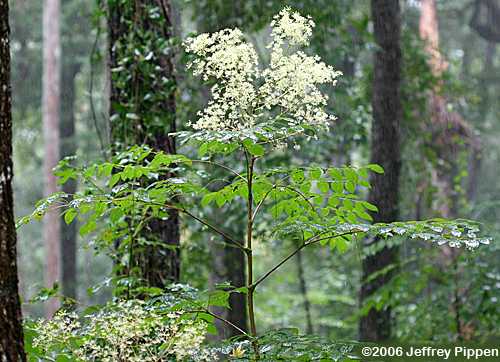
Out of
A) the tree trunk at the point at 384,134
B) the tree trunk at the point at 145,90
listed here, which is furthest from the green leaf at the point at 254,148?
the tree trunk at the point at 384,134

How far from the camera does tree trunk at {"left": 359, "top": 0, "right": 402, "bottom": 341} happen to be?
676cm

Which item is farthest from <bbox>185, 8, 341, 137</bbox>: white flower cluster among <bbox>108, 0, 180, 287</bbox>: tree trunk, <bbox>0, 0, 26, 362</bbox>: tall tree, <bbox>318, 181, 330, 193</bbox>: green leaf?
<bbox>108, 0, 180, 287</bbox>: tree trunk

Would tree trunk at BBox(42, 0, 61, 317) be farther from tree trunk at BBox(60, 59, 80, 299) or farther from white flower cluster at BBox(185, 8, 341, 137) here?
white flower cluster at BBox(185, 8, 341, 137)

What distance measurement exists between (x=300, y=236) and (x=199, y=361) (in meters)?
0.68

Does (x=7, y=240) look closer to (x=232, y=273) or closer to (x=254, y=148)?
(x=254, y=148)

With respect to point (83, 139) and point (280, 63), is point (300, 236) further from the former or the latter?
point (83, 139)

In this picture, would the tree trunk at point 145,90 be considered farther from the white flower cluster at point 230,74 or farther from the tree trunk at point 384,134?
the tree trunk at point 384,134

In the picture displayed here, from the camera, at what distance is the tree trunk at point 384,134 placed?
266 inches

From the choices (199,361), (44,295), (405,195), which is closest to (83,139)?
(405,195)

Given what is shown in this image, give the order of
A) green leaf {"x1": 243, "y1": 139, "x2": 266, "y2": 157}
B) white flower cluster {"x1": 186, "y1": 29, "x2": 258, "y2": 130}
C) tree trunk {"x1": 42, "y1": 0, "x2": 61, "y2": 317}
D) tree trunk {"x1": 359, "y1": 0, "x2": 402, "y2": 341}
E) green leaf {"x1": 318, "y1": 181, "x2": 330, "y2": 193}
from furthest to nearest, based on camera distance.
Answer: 1. tree trunk {"x1": 42, "y1": 0, "x2": 61, "y2": 317}
2. tree trunk {"x1": 359, "y1": 0, "x2": 402, "y2": 341}
3. green leaf {"x1": 318, "y1": 181, "x2": 330, "y2": 193}
4. white flower cluster {"x1": 186, "y1": 29, "x2": 258, "y2": 130}
5. green leaf {"x1": 243, "y1": 139, "x2": 266, "y2": 157}

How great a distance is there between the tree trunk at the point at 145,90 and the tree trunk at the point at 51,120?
9.54 meters

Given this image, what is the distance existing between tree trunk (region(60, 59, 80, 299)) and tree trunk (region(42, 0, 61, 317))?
1.00m

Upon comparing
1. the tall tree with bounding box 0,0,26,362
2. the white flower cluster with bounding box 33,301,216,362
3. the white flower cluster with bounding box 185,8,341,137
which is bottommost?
the white flower cluster with bounding box 33,301,216,362

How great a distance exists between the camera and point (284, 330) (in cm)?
250
